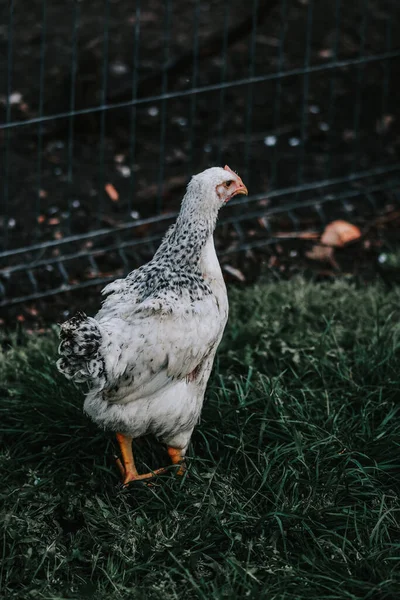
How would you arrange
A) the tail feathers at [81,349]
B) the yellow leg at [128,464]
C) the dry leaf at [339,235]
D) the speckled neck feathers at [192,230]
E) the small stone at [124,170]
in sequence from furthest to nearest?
the small stone at [124,170], the dry leaf at [339,235], the yellow leg at [128,464], the speckled neck feathers at [192,230], the tail feathers at [81,349]

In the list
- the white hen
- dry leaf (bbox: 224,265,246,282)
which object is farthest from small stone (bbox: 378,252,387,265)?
the white hen

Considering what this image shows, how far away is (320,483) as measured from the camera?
4051 mm

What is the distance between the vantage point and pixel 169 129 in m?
7.55

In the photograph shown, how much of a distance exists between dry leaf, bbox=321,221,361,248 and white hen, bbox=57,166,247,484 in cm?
260

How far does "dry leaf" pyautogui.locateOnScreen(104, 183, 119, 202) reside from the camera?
6.82 metres

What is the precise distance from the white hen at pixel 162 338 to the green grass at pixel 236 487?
0.25 metres

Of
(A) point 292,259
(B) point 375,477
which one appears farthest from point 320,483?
(A) point 292,259

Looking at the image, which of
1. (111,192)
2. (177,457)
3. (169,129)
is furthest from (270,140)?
(177,457)

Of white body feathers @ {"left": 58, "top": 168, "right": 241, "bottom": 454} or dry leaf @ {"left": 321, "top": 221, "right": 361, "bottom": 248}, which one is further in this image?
dry leaf @ {"left": 321, "top": 221, "right": 361, "bottom": 248}

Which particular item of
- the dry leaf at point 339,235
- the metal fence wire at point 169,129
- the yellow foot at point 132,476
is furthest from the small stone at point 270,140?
the yellow foot at point 132,476

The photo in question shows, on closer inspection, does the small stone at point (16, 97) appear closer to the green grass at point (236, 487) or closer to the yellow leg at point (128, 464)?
the green grass at point (236, 487)

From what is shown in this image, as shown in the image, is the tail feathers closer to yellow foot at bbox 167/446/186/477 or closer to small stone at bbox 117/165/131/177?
yellow foot at bbox 167/446/186/477

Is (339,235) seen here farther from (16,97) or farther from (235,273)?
(16,97)

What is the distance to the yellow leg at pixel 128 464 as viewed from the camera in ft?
13.5
